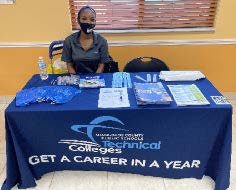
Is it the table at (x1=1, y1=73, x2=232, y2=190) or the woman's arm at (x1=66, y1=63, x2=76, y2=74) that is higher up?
the woman's arm at (x1=66, y1=63, x2=76, y2=74)

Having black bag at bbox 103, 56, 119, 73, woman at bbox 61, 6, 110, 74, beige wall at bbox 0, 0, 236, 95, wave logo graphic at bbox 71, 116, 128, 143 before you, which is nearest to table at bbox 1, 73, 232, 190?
wave logo graphic at bbox 71, 116, 128, 143

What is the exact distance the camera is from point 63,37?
2.79m

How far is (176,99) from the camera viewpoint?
155 cm

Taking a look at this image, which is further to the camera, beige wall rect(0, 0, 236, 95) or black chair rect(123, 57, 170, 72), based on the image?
beige wall rect(0, 0, 236, 95)

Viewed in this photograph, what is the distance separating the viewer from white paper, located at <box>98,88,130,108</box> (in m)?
1.50

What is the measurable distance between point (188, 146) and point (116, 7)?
1.80m

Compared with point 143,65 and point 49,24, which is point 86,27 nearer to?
point 143,65

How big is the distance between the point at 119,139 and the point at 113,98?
0.28 meters

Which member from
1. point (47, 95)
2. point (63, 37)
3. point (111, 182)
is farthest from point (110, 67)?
point (111, 182)

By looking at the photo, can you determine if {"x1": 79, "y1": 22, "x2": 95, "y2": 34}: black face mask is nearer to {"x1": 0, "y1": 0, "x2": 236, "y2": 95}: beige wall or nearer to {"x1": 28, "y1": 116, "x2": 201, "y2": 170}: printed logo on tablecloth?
{"x1": 0, "y1": 0, "x2": 236, "y2": 95}: beige wall

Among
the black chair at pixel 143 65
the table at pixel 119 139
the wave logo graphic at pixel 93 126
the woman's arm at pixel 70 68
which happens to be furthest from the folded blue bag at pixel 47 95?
the black chair at pixel 143 65

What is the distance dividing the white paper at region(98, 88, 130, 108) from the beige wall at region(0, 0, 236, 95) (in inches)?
48.9

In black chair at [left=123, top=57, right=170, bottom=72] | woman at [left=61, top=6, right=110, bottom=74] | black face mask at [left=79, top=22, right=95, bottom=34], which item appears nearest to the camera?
black face mask at [left=79, top=22, right=95, bottom=34]

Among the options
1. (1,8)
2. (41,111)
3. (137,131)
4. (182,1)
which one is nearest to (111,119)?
(137,131)
